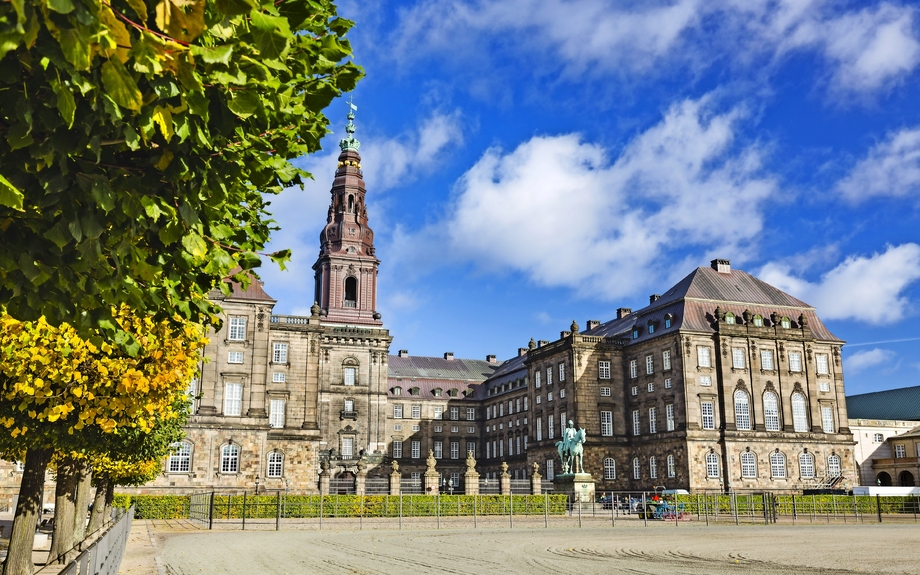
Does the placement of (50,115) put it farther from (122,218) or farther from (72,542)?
(72,542)

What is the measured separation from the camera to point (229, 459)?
62.6 m

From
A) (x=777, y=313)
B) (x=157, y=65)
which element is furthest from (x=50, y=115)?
(x=777, y=313)

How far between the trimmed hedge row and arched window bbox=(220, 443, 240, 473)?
11.9m

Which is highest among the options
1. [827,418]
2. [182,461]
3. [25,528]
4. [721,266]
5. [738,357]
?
[721,266]

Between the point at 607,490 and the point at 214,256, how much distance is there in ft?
246

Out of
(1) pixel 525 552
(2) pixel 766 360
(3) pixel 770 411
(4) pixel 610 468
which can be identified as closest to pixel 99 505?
(1) pixel 525 552

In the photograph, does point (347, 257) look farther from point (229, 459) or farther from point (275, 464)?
point (229, 459)

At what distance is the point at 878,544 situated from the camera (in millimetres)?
29172

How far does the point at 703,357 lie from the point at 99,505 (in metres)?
55.1

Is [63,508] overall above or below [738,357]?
below

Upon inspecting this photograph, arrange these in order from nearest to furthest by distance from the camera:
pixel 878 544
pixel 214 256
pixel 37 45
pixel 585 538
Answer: pixel 37 45 < pixel 214 256 < pixel 878 544 < pixel 585 538

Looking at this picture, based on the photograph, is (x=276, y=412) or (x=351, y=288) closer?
(x=276, y=412)

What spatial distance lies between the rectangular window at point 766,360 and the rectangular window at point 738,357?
2.13 meters

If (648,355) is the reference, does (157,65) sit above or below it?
below
